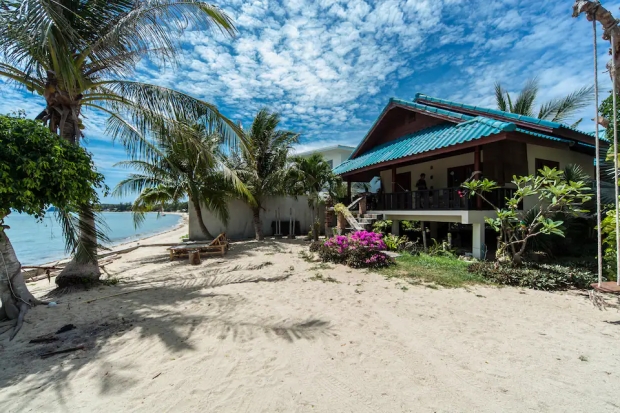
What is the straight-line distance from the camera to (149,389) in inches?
108

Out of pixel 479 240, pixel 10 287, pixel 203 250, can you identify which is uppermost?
pixel 479 240

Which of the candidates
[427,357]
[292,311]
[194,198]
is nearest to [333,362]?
[427,357]

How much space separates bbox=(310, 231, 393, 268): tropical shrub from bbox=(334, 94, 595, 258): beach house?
8.50 ft

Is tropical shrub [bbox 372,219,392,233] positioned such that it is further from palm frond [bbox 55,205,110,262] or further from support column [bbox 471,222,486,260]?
palm frond [bbox 55,205,110,262]

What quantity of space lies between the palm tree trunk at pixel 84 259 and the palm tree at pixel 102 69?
0.02 meters

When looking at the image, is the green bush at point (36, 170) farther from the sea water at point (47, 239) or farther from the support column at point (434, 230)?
the support column at point (434, 230)

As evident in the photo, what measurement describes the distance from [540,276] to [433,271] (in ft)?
7.29

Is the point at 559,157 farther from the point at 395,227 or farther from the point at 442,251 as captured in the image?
the point at 395,227

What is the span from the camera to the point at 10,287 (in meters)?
4.84

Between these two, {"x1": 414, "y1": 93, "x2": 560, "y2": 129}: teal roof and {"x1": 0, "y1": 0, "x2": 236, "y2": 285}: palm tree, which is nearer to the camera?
{"x1": 0, "y1": 0, "x2": 236, "y2": 285}: palm tree

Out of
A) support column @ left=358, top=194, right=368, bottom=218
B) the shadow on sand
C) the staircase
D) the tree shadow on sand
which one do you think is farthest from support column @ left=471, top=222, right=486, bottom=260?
the tree shadow on sand

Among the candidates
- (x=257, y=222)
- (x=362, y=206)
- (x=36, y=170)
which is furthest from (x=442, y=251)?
(x=36, y=170)

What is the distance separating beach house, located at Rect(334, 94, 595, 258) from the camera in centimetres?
829

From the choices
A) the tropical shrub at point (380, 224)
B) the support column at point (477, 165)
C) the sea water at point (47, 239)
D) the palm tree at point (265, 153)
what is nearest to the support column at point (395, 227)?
the tropical shrub at point (380, 224)
